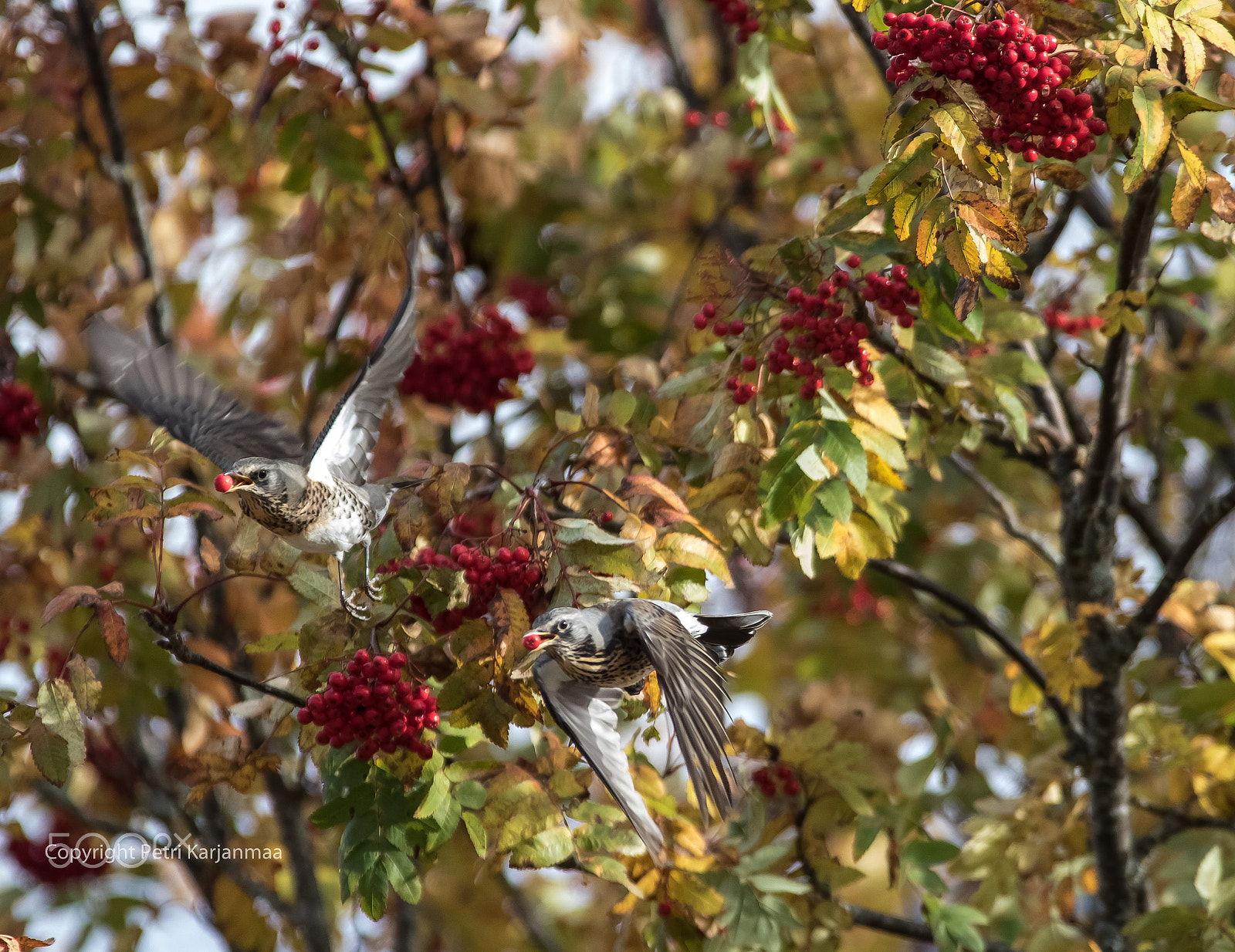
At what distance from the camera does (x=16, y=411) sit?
4.97 metres

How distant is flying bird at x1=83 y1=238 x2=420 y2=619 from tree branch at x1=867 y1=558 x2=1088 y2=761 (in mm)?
1694

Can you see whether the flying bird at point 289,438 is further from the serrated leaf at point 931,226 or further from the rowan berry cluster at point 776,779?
the serrated leaf at point 931,226

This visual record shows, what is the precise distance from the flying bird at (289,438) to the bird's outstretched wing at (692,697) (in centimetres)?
96

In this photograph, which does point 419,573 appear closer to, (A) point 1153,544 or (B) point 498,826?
(B) point 498,826

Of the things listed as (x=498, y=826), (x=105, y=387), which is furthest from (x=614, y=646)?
(x=105, y=387)

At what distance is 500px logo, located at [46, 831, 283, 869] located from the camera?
516 centimetres

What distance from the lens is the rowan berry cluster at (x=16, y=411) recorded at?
495 centimetres

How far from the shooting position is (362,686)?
2.94 metres

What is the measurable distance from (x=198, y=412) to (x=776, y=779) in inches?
90.2

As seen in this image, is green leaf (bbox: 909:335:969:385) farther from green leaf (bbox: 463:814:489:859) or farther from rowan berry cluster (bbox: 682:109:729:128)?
rowan berry cluster (bbox: 682:109:729:128)

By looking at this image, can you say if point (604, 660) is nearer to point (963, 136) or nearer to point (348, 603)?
point (348, 603)

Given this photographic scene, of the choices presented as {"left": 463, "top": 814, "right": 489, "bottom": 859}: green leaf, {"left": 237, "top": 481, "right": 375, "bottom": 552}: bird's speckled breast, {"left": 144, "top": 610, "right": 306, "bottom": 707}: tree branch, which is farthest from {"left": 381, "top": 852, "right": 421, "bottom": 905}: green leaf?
{"left": 237, "top": 481, "right": 375, "bottom": 552}: bird's speckled breast

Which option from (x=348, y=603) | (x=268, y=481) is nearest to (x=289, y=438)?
(x=268, y=481)

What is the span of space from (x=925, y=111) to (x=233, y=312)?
4747 mm
